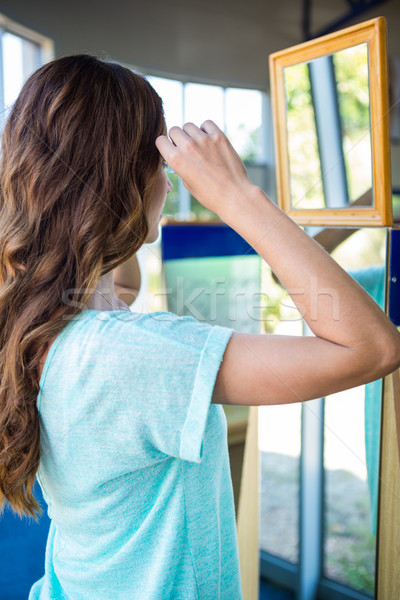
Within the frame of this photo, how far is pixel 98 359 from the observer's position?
49cm

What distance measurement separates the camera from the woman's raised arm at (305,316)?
0.48 metres

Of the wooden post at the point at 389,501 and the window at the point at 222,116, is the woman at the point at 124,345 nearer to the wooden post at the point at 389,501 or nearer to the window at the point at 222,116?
the wooden post at the point at 389,501

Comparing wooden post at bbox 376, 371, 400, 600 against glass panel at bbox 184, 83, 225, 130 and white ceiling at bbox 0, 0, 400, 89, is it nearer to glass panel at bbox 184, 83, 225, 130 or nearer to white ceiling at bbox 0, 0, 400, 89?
white ceiling at bbox 0, 0, 400, 89

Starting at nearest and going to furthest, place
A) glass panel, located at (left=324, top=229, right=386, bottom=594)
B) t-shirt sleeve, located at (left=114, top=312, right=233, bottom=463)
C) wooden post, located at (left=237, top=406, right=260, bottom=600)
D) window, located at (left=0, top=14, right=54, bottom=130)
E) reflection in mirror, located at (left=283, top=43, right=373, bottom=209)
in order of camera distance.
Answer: t-shirt sleeve, located at (left=114, top=312, right=233, bottom=463) < glass panel, located at (left=324, top=229, right=386, bottom=594) < wooden post, located at (left=237, top=406, right=260, bottom=600) < window, located at (left=0, top=14, right=54, bottom=130) < reflection in mirror, located at (left=283, top=43, right=373, bottom=209)

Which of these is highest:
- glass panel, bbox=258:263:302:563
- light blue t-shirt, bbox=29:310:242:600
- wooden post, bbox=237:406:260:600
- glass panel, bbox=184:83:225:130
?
glass panel, bbox=184:83:225:130

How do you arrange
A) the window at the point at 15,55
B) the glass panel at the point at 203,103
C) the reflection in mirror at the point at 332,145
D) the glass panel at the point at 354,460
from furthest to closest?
the glass panel at the point at 203,103 → the reflection in mirror at the point at 332,145 → the window at the point at 15,55 → the glass panel at the point at 354,460

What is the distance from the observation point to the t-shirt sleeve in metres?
0.48

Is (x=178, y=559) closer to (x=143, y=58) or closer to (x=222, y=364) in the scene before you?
(x=222, y=364)

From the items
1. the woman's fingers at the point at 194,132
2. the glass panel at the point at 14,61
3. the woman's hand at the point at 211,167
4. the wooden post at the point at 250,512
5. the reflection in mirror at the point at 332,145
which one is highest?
the glass panel at the point at 14,61

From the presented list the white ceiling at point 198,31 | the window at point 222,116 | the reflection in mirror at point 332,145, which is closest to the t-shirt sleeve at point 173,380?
the reflection in mirror at point 332,145

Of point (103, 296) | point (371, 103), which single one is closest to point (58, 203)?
point (103, 296)

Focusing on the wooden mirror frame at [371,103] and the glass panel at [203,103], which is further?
the glass panel at [203,103]

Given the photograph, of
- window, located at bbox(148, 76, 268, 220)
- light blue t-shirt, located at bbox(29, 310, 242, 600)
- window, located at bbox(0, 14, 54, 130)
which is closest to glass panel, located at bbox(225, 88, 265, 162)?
window, located at bbox(148, 76, 268, 220)

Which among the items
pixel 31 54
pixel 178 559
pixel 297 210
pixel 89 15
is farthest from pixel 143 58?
pixel 178 559
